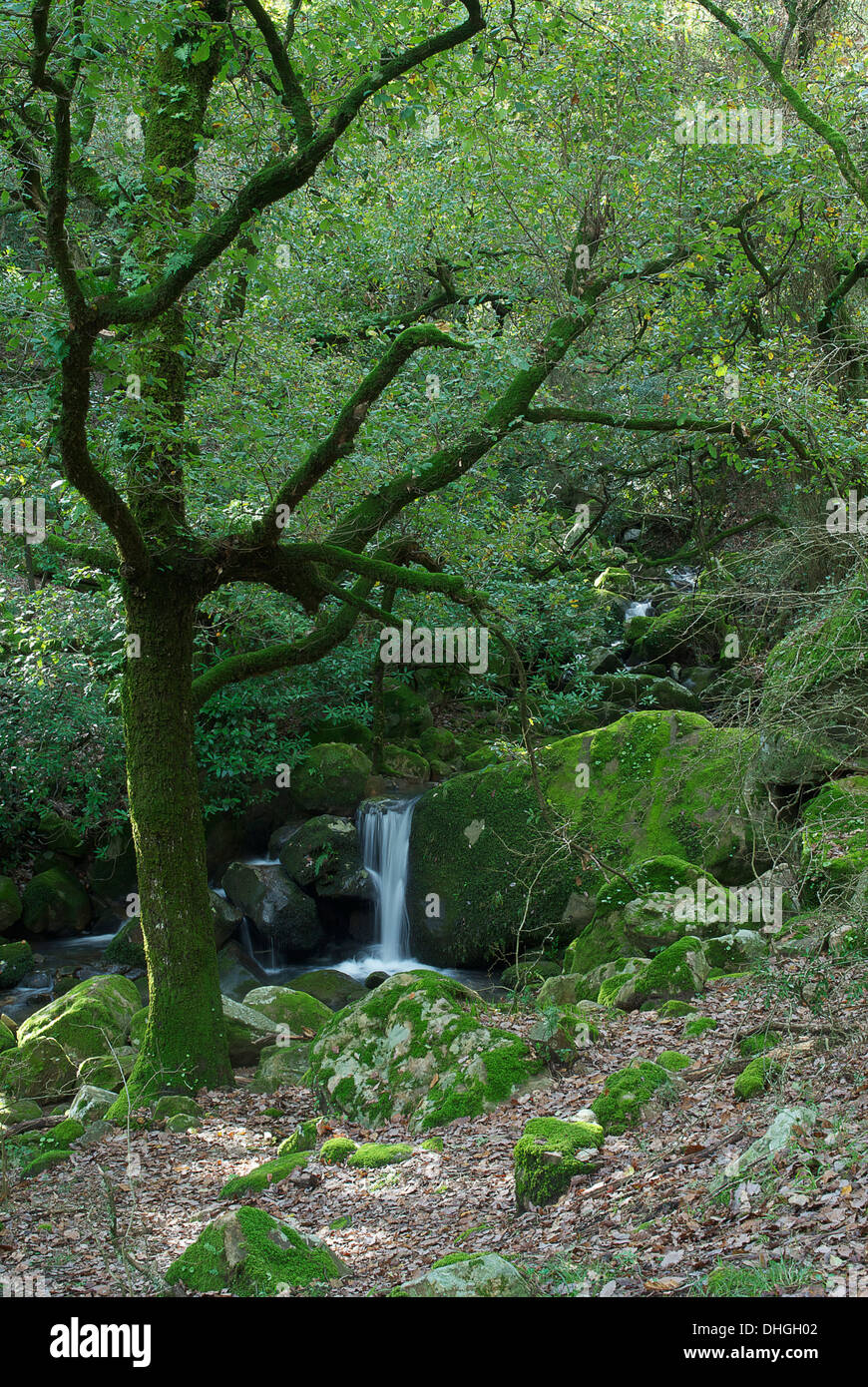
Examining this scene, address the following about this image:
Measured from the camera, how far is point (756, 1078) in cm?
559

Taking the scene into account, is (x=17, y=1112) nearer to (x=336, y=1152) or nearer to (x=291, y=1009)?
(x=291, y=1009)

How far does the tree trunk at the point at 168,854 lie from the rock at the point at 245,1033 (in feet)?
2.92

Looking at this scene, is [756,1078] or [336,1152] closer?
[756,1078]

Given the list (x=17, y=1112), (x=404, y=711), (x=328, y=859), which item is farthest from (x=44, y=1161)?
(x=404, y=711)

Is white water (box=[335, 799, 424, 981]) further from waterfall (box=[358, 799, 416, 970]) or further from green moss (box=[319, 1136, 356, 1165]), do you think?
green moss (box=[319, 1136, 356, 1165])

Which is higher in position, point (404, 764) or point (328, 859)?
point (404, 764)

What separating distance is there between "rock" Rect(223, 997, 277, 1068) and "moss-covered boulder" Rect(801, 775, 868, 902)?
198 inches

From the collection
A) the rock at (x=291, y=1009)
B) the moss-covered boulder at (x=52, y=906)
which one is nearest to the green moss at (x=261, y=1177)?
the rock at (x=291, y=1009)

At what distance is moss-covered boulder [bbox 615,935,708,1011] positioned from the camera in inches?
324

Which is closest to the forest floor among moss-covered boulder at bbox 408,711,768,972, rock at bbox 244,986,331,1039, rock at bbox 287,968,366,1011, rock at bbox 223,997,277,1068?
rock at bbox 223,997,277,1068

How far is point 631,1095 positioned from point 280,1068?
3628 mm

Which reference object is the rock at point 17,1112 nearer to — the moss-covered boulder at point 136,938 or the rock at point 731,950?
the moss-covered boulder at point 136,938
